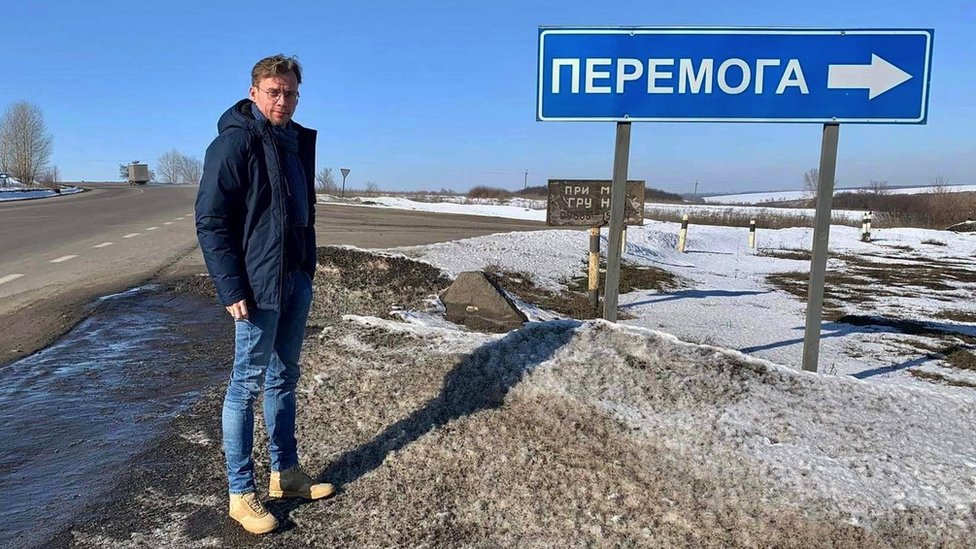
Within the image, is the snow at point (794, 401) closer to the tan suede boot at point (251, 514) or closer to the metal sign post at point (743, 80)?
the metal sign post at point (743, 80)

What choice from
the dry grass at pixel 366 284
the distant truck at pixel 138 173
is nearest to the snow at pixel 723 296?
the dry grass at pixel 366 284

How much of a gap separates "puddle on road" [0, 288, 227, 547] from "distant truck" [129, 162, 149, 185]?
80.2m

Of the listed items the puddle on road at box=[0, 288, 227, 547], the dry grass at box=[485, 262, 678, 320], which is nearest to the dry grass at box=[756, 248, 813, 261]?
the dry grass at box=[485, 262, 678, 320]

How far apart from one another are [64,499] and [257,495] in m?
0.95

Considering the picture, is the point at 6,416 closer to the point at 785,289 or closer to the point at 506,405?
the point at 506,405

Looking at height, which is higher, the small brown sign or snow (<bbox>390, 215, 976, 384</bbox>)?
the small brown sign

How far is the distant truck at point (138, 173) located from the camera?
7619 cm

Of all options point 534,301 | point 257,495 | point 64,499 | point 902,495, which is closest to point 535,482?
point 257,495

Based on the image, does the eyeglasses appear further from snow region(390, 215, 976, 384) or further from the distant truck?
the distant truck

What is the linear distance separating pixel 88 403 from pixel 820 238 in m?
5.23

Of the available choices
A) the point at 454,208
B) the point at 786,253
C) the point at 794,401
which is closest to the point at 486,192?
the point at 454,208

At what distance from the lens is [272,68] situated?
8.54 ft

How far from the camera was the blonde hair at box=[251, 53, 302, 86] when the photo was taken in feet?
8.53

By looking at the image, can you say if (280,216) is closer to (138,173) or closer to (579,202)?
(579,202)
